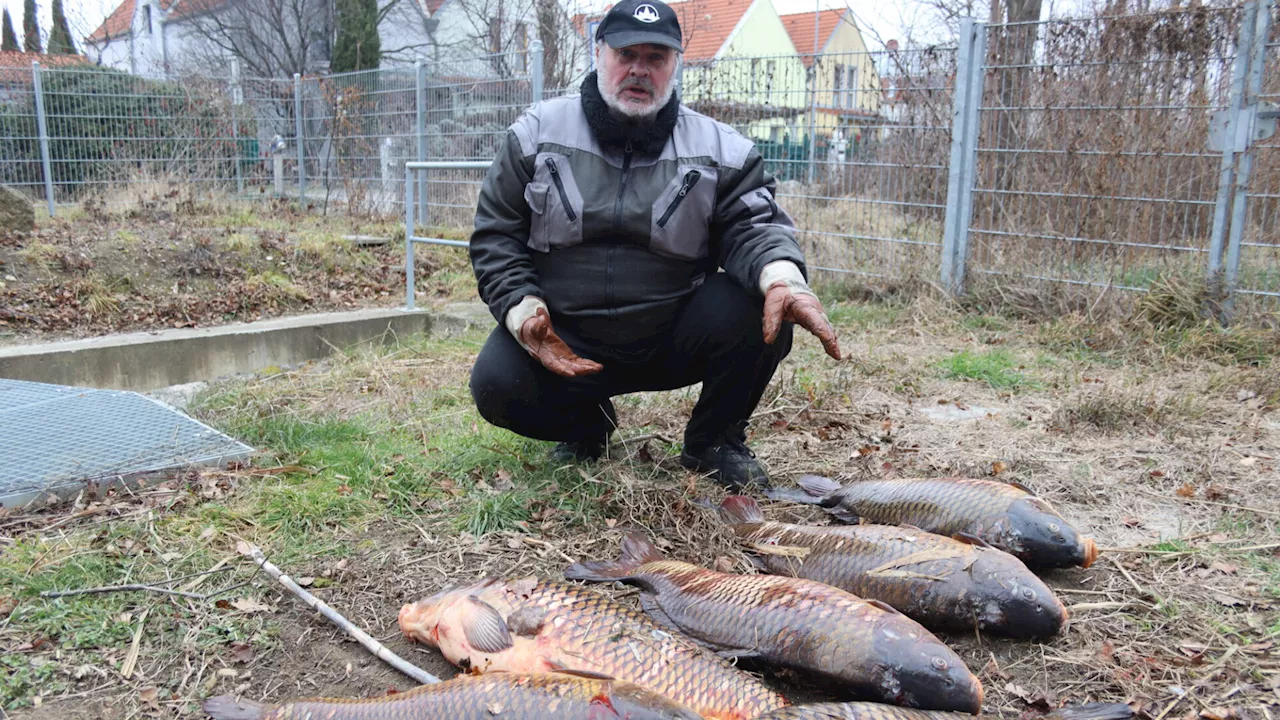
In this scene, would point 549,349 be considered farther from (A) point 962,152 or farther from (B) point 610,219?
(A) point 962,152

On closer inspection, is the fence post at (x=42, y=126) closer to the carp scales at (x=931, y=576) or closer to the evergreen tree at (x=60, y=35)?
the carp scales at (x=931, y=576)

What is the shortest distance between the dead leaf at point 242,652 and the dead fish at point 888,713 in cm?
136

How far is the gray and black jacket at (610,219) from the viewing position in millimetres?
3180

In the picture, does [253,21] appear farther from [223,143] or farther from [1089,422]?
[1089,422]

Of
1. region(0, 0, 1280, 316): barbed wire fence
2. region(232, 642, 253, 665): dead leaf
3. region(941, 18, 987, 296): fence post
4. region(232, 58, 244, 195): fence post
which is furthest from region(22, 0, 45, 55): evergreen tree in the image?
region(232, 642, 253, 665): dead leaf

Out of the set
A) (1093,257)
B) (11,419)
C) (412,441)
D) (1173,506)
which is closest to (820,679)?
(1173,506)

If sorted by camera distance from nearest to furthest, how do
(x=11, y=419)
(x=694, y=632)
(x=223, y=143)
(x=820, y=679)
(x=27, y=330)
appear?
1. (x=820, y=679)
2. (x=694, y=632)
3. (x=11, y=419)
4. (x=27, y=330)
5. (x=223, y=143)

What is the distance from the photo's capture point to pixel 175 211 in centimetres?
1080

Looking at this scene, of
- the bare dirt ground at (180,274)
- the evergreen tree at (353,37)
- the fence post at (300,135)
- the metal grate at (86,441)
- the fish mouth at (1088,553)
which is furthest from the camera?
the evergreen tree at (353,37)

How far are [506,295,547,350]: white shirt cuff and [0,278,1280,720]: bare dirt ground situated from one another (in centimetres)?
58

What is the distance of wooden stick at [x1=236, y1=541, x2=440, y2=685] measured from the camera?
225 cm

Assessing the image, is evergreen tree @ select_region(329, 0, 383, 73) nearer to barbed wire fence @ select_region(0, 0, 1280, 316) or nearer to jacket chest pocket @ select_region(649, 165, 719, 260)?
barbed wire fence @ select_region(0, 0, 1280, 316)

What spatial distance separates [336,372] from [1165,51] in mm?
6213

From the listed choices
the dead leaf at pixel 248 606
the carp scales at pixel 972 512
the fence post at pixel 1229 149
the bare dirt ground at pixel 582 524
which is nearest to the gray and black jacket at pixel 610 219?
the bare dirt ground at pixel 582 524
